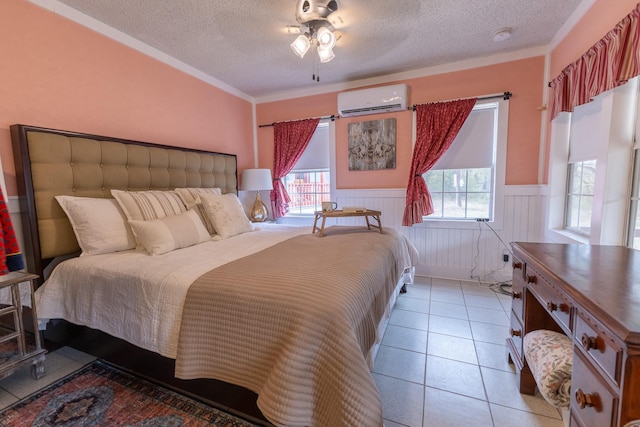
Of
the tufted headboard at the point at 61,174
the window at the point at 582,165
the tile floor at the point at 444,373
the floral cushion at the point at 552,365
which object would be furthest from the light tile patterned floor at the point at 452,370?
the tufted headboard at the point at 61,174

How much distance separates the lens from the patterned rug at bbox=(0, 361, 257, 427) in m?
1.34

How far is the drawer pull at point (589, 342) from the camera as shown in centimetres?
82

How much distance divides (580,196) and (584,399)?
7.01 ft

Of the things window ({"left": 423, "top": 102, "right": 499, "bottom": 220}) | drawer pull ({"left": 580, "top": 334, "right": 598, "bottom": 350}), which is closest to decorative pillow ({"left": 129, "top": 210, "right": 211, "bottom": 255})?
drawer pull ({"left": 580, "top": 334, "right": 598, "bottom": 350})

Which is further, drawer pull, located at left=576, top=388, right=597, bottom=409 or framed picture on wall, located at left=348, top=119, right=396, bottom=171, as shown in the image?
framed picture on wall, located at left=348, top=119, right=396, bottom=171

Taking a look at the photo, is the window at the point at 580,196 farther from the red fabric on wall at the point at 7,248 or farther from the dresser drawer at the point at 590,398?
the red fabric on wall at the point at 7,248

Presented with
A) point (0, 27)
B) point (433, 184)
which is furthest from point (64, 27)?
point (433, 184)

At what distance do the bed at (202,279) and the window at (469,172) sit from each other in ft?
3.84

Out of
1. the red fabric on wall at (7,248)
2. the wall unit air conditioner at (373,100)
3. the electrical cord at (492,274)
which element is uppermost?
the wall unit air conditioner at (373,100)

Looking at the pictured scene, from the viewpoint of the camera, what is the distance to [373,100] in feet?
10.5

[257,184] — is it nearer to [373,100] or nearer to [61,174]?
[373,100]

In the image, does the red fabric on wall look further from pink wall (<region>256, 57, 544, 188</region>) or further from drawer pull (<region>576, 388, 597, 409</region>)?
pink wall (<region>256, 57, 544, 188</region>)

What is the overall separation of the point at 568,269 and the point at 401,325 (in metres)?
1.34

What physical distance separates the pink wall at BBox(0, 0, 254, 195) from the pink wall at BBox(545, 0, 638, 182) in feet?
11.5
